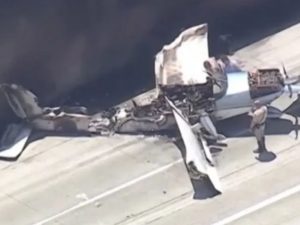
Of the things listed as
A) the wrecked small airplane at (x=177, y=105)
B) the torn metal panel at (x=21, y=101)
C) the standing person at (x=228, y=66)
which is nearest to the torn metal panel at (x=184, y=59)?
the wrecked small airplane at (x=177, y=105)

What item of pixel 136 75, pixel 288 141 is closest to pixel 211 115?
pixel 288 141

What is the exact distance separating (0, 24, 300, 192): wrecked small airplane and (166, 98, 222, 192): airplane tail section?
0.08 ft

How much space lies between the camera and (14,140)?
2725 centimetres

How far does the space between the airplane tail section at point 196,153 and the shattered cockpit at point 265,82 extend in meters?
1.78

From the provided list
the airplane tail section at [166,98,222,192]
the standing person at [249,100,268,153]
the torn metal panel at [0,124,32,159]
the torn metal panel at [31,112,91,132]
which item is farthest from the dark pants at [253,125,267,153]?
the torn metal panel at [0,124,32,159]

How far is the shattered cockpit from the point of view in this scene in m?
26.3

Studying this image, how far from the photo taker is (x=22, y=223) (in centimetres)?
2377

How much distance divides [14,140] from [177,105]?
410 cm

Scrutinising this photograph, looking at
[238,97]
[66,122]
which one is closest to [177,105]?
[238,97]

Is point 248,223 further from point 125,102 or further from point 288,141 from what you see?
point 125,102

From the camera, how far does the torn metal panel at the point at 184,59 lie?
27062 mm

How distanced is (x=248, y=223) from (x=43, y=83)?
8134mm

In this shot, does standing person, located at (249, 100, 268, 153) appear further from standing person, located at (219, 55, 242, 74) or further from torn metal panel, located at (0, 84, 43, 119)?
torn metal panel, located at (0, 84, 43, 119)

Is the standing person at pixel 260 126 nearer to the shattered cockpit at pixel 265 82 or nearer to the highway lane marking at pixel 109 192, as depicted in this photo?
the shattered cockpit at pixel 265 82
